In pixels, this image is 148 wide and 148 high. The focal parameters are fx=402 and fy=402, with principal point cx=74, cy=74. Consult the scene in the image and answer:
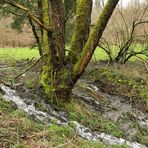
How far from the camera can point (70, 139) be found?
6078mm

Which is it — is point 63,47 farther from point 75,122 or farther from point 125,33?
point 125,33

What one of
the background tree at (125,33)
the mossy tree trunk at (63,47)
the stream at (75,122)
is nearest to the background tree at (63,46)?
the mossy tree trunk at (63,47)

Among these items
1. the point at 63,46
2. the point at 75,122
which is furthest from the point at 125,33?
the point at 75,122

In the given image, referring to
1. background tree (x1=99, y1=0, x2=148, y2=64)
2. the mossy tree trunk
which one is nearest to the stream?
the mossy tree trunk

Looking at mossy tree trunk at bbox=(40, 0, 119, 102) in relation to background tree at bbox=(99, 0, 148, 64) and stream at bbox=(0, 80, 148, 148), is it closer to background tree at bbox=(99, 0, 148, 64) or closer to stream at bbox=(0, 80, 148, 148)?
stream at bbox=(0, 80, 148, 148)

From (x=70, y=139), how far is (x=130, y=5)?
995 centimetres

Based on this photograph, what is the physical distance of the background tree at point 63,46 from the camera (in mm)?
7957

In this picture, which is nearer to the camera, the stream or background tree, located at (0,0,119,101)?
the stream

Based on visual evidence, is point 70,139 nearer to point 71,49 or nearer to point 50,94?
point 50,94

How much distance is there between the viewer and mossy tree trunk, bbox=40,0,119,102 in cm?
796

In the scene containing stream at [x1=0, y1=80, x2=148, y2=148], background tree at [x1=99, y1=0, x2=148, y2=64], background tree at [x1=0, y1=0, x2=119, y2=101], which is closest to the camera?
stream at [x1=0, y1=80, x2=148, y2=148]

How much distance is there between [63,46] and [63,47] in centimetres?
2

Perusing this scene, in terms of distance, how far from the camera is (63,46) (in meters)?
8.17

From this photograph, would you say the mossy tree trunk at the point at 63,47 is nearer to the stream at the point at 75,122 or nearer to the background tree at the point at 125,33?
the stream at the point at 75,122
